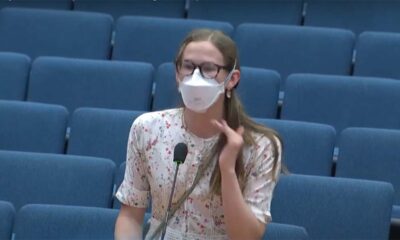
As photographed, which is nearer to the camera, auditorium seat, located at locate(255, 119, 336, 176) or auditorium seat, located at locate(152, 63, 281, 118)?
auditorium seat, located at locate(255, 119, 336, 176)

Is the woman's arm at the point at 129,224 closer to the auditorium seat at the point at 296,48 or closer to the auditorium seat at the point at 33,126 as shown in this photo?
the auditorium seat at the point at 33,126

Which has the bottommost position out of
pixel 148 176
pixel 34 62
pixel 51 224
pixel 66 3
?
pixel 51 224

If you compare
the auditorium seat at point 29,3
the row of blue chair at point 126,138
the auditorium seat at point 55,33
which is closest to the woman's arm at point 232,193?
the row of blue chair at point 126,138

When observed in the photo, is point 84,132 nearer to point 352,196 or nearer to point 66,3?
point 352,196

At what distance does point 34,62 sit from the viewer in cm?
215

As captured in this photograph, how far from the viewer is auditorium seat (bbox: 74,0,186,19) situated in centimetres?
260

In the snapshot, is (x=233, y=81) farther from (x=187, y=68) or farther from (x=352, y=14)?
(x=352, y=14)

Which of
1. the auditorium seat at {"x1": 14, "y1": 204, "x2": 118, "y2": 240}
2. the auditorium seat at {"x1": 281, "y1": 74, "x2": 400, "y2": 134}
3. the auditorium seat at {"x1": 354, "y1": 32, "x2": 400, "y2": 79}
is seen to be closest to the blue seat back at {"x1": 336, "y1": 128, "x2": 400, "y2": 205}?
the auditorium seat at {"x1": 281, "y1": 74, "x2": 400, "y2": 134}

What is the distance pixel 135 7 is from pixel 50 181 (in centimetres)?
100

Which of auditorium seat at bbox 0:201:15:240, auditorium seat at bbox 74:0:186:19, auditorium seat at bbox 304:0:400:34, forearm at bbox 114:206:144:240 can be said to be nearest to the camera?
forearm at bbox 114:206:144:240

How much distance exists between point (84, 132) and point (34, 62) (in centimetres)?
31

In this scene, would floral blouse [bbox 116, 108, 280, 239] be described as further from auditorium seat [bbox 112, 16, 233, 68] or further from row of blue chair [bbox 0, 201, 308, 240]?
auditorium seat [bbox 112, 16, 233, 68]

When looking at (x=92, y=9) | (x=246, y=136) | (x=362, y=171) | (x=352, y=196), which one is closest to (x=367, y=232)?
(x=352, y=196)

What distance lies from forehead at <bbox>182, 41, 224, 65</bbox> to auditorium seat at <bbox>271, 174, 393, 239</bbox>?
394 millimetres
